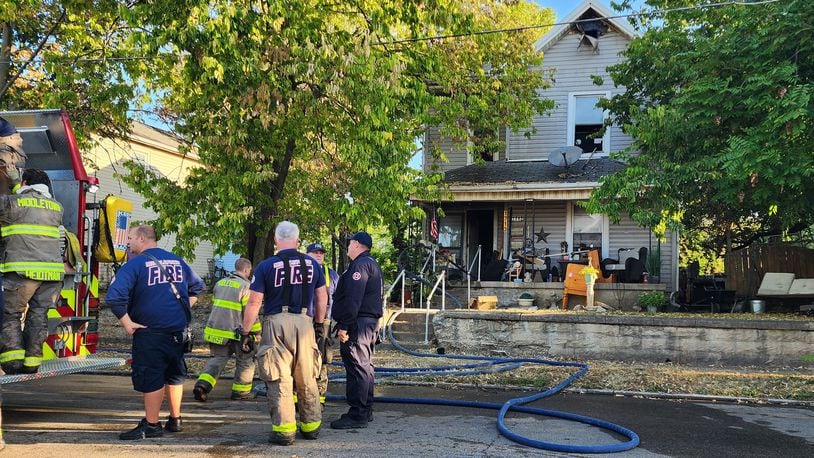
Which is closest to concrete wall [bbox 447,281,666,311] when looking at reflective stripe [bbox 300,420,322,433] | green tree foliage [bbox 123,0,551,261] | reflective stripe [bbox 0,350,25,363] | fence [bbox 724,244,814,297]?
fence [bbox 724,244,814,297]

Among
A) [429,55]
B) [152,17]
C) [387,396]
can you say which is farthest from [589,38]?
[387,396]

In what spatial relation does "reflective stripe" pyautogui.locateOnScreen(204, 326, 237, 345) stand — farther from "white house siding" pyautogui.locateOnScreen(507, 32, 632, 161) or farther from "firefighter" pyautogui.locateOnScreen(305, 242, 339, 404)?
"white house siding" pyautogui.locateOnScreen(507, 32, 632, 161)

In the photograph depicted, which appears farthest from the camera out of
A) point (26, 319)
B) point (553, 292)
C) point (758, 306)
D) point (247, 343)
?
point (553, 292)

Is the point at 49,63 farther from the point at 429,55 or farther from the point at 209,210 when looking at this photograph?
the point at 429,55

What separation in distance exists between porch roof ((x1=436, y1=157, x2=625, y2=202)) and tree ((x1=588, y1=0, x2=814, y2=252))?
3.29 metres

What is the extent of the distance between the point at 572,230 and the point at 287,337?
13400 millimetres

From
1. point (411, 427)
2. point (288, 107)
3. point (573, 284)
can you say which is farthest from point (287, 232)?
point (573, 284)

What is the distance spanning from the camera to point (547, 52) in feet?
61.9

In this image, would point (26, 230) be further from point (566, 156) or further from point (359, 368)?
point (566, 156)

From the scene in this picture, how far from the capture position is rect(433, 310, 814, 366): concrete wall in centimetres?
1027

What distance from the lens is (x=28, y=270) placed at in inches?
226

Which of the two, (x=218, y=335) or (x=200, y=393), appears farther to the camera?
(x=218, y=335)

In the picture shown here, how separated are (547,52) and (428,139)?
3.99 meters

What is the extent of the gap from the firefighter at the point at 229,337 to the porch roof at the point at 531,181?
9.36 m
